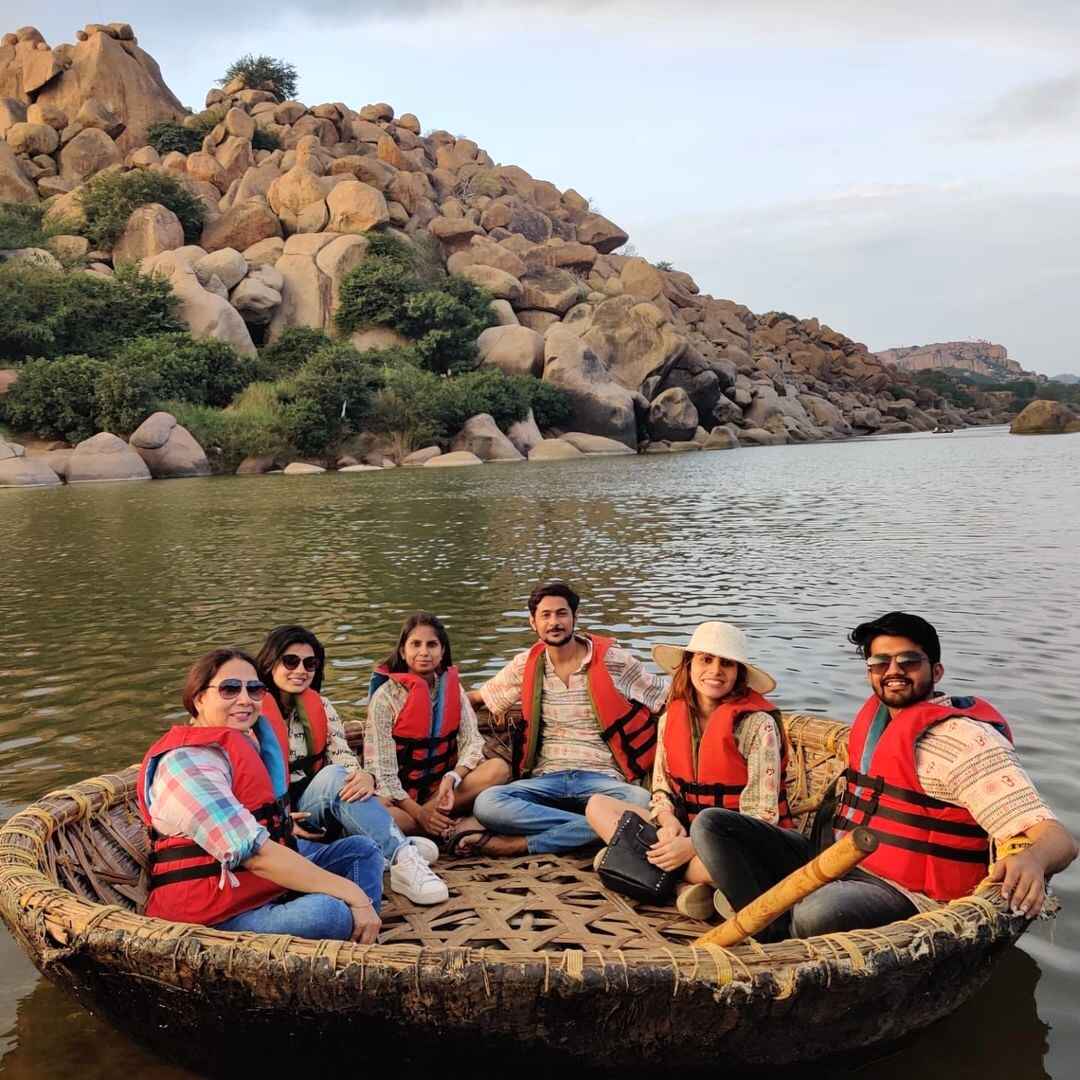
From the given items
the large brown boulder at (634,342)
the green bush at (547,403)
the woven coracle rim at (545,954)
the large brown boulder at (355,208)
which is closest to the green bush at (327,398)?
the green bush at (547,403)

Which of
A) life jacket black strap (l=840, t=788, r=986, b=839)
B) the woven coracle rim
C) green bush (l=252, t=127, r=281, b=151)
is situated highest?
green bush (l=252, t=127, r=281, b=151)

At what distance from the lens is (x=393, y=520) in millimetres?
19062

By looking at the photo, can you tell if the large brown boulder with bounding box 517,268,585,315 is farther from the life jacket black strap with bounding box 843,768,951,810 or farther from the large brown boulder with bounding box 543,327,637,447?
the life jacket black strap with bounding box 843,768,951,810

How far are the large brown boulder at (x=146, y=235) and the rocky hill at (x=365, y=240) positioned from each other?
70 millimetres

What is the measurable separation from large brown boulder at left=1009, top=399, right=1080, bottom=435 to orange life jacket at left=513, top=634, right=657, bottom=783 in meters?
56.8

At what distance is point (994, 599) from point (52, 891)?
902 cm

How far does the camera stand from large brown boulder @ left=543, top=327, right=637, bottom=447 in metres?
43.7

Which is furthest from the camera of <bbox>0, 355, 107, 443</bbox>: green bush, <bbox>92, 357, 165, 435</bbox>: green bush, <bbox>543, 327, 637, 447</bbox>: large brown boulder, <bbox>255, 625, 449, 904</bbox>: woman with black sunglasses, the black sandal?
<bbox>543, 327, 637, 447</bbox>: large brown boulder

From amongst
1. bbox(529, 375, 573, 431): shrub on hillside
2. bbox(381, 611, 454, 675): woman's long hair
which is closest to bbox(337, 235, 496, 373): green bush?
bbox(529, 375, 573, 431): shrub on hillside

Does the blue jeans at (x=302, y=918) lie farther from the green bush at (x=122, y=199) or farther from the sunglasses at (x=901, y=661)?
the green bush at (x=122, y=199)

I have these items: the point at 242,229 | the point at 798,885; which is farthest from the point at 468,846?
the point at 242,229

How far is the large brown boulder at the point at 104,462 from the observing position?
99.3ft

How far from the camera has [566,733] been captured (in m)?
5.12

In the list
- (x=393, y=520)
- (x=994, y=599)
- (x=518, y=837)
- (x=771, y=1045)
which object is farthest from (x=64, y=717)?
(x=393, y=520)
